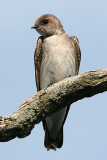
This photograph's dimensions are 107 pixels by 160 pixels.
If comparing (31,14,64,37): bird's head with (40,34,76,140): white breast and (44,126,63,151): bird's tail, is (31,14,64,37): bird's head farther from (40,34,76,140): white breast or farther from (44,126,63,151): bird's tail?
(44,126,63,151): bird's tail

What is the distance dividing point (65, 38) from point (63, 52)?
70 cm

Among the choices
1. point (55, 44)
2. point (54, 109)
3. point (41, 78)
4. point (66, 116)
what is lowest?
point (54, 109)

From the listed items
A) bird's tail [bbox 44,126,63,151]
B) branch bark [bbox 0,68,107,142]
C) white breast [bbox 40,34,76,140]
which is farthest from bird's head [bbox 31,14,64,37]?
branch bark [bbox 0,68,107,142]

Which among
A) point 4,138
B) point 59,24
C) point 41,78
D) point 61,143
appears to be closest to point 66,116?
point 61,143

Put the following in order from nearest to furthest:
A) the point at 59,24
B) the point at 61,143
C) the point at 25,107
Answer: the point at 25,107
the point at 61,143
the point at 59,24

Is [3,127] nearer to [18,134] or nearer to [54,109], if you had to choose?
[18,134]

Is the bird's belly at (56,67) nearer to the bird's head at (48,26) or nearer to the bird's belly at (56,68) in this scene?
the bird's belly at (56,68)

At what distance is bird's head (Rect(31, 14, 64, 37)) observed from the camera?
9.91m

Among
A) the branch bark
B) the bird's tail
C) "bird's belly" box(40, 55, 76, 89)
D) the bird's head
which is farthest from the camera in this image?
the bird's head

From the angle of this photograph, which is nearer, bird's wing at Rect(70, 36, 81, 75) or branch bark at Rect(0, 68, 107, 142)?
branch bark at Rect(0, 68, 107, 142)

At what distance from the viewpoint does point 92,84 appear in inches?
240

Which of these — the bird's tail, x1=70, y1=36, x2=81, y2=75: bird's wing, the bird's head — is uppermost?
the bird's head

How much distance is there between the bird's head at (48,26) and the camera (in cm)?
Answer: 991

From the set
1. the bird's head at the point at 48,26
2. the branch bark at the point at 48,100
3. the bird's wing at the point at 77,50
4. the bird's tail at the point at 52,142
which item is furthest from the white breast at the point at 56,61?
A: the branch bark at the point at 48,100
